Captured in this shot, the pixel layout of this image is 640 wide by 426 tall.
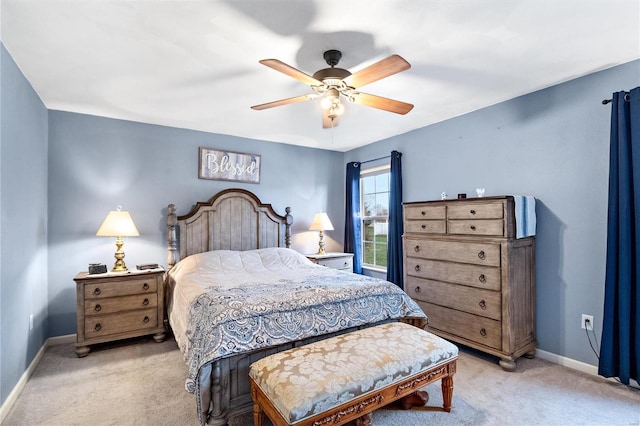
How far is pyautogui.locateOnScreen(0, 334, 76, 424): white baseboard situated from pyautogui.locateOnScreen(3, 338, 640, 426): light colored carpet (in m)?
0.04

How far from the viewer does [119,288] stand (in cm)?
315

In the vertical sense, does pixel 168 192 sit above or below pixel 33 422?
above

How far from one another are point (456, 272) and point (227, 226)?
2792mm

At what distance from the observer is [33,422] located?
200 cm

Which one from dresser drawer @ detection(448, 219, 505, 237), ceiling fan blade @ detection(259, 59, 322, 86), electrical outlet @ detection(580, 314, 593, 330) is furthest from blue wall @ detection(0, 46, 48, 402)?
electrical outlet @ detection(580, 314, 593, 330)

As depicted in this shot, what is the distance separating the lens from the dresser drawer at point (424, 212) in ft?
10.6

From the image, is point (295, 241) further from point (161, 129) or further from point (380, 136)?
point (161, 129)

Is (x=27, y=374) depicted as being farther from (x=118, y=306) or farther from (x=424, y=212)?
(x=424, y=212)

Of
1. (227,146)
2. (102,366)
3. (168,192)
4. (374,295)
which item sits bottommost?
(102,366)

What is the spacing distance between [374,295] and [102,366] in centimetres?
251

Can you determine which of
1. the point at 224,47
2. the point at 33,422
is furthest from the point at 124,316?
the point at 224,47

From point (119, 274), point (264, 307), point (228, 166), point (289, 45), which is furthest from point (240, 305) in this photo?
point (228, 166)

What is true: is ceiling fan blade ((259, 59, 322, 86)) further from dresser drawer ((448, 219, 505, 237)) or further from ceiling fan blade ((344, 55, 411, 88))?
dresser drawer ((448, 219, 505, 237))

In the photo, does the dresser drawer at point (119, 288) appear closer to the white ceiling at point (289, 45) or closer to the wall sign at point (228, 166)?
the wall sign at point (228, 166)
